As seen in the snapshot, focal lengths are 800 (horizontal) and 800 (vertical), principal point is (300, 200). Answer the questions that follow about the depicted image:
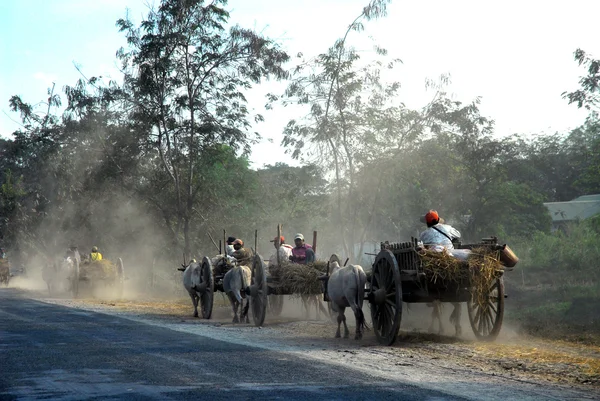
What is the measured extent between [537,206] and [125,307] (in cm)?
2426

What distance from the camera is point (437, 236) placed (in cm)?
1241

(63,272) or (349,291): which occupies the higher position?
(63,272)

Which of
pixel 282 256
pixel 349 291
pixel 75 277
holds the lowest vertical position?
pixel 349 291

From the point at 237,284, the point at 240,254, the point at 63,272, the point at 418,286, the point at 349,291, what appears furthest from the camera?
the point at 63,272

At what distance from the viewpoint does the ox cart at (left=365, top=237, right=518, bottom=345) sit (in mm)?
11711

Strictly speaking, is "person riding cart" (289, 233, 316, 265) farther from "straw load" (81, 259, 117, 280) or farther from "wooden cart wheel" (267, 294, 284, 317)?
"straw load" (81, 259, 117, 280)

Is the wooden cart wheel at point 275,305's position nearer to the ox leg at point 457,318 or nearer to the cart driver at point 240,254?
the cart driver at point 240,254

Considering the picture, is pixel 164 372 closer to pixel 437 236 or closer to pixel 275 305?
pixel 437 236

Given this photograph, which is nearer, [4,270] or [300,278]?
[300,278]

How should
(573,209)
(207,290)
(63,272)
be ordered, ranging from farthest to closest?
(573,209), (63,272), (207,290)

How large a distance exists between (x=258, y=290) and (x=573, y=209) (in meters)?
44.8

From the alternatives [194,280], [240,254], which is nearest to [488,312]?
[240,254]

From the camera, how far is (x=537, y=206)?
40.8m

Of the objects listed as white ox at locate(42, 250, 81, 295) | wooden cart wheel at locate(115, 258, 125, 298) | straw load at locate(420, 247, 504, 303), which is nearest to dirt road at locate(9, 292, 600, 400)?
straw load at locate(420, 247, 504, 303)
